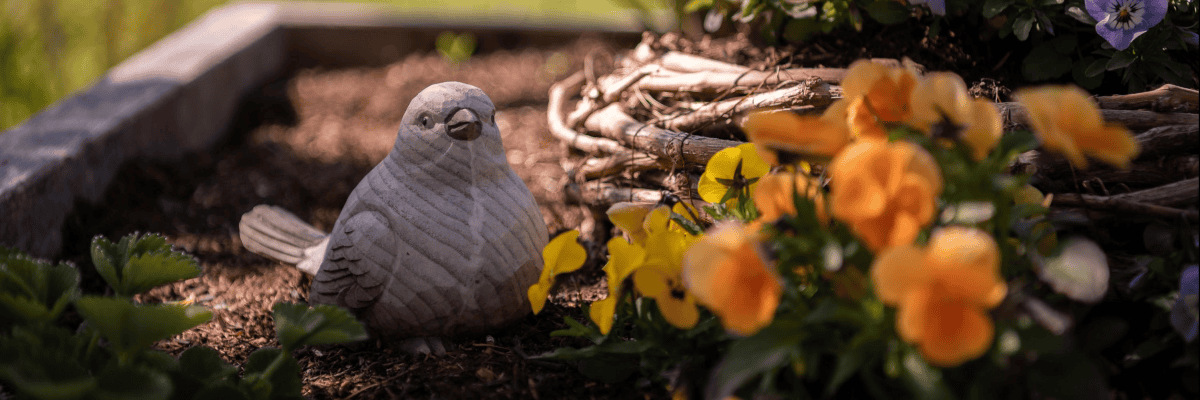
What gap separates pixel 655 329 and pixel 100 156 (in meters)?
2.60

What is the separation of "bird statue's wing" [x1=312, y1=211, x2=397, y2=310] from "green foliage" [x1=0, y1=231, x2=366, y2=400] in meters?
0.29

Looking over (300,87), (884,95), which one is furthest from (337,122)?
(884,95)

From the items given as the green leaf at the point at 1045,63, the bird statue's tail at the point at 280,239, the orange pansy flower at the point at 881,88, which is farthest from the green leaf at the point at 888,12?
the bird statue's tail at the point at 280,239

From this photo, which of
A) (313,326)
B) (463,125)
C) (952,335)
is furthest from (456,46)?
(952,335)

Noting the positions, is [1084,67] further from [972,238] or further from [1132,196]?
[972,238]

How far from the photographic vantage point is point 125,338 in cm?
123

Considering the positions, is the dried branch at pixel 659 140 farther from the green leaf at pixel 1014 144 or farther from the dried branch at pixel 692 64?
the green leaf at pixel 1014 144

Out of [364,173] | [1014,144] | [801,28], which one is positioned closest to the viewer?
[1014,144]

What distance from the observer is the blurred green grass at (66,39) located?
3.64 m

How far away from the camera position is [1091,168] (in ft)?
5.36

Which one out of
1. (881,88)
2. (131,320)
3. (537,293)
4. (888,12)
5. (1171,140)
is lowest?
(537,293)

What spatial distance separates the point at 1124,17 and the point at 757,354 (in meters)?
1.38

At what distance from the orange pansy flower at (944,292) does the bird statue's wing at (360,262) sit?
1.17 metres

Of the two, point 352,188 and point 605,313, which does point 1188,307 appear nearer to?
point 605,313
